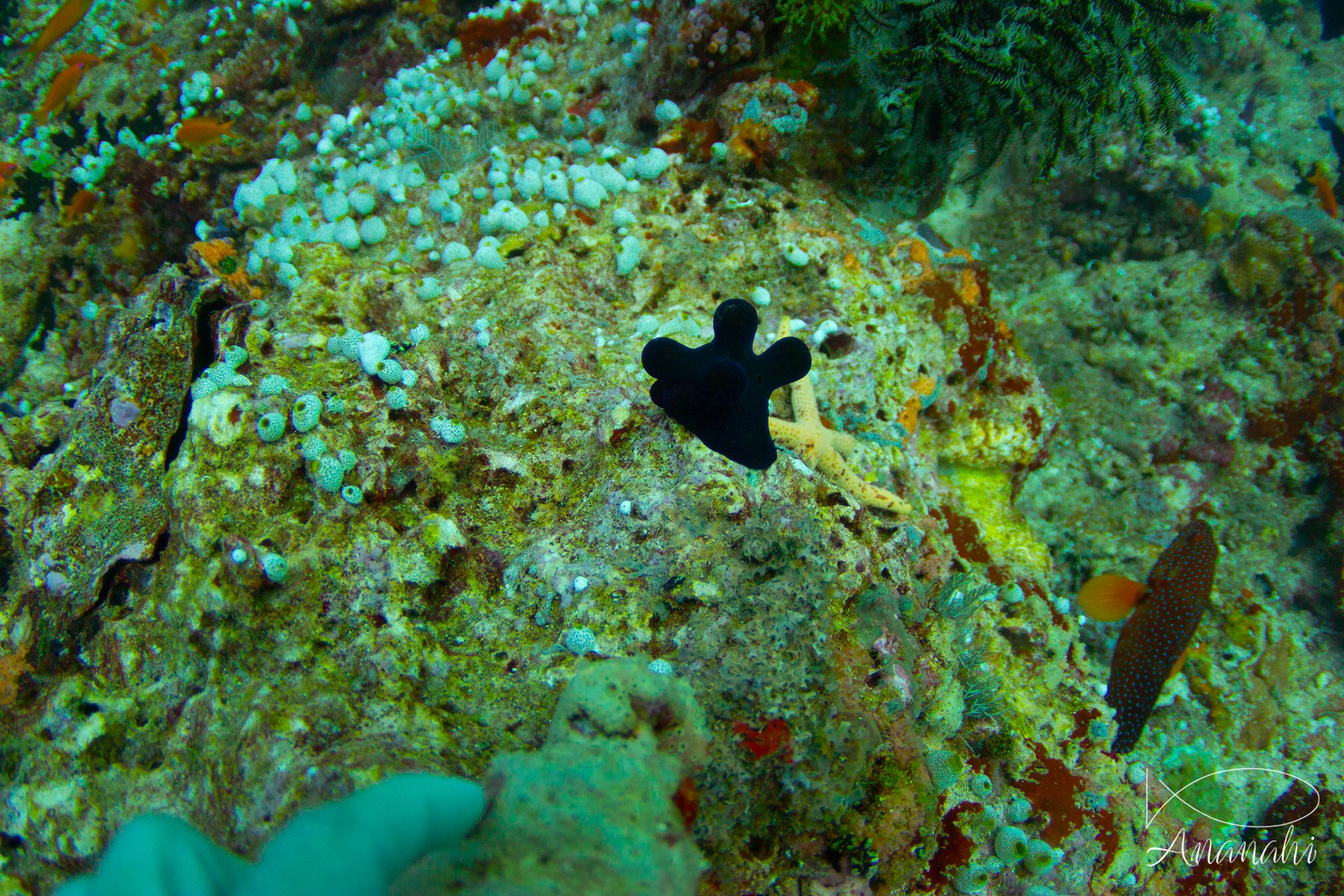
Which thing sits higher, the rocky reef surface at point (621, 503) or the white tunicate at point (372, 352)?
the white tunicate at point (372, 352)

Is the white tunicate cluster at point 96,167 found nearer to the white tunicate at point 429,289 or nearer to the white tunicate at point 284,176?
the white tunicate at point 284,176

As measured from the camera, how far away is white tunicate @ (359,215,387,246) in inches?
151

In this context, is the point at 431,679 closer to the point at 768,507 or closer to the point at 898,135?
the point at 768,507

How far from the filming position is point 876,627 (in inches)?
101

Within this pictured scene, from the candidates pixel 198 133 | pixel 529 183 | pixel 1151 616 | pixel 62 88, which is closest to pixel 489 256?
pixel 529 183

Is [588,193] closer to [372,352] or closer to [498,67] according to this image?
[372,352]

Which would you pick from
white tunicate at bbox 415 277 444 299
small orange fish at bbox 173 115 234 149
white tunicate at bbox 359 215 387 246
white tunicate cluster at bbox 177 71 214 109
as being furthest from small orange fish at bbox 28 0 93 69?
white tunicate at bbox 415 277 444 299

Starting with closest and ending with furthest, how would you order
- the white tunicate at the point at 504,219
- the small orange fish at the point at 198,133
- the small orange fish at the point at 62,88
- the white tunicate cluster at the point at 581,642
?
the white tunicate cluster at the point at 581,642
the white tunicate at the point at 504,219
the small orange fish at the point at 198,133
the small orange fish at the point at 62,88

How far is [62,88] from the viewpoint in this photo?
19.9 ft

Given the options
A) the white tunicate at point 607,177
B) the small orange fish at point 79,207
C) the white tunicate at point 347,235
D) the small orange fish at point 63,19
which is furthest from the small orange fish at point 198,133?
the white tunicate at point 607,177

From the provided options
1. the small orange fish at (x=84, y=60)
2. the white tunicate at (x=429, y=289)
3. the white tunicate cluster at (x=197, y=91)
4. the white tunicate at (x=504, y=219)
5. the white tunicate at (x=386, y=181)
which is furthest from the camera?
the small orange fish at (x=84, y=60)

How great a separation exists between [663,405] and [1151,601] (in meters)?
4.14

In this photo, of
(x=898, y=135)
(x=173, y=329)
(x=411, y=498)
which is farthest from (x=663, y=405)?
(x=898, y=135)

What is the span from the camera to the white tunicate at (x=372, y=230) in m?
3.83
